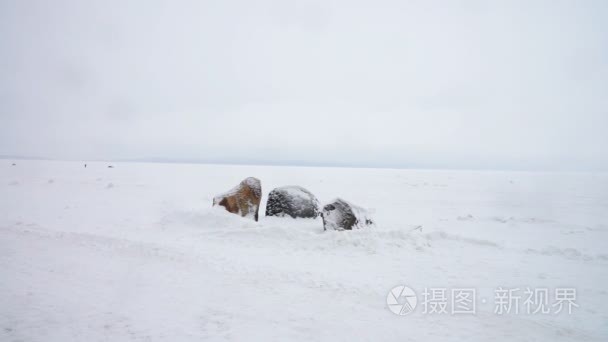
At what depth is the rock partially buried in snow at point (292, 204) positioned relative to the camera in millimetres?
10977

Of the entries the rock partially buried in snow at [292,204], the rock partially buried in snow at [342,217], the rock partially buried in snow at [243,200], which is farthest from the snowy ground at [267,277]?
the rock partially buried in snow at [243,200]

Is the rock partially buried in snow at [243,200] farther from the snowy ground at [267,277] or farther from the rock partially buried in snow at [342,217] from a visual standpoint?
the rock partially buried in snow at [342,217]

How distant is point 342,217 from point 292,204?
2609 millimetres

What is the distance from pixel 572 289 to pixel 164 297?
7.19 meters

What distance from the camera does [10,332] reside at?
3.79 meters

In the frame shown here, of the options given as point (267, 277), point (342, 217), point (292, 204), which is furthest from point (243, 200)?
point (267, 277)

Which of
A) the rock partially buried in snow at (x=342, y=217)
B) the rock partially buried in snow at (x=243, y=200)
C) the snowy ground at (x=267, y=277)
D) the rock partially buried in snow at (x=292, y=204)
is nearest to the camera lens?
the snowy ground at (x=267, y=277)

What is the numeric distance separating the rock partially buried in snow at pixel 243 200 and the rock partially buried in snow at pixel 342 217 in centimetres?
302

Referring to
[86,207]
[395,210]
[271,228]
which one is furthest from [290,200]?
[86,207]

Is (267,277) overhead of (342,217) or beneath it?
beneath

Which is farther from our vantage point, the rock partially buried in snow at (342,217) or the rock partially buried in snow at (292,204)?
the rock partially buried in snow at (292,204)

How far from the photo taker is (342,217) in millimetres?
8930

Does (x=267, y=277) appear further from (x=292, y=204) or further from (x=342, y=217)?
(x=292, y=204)

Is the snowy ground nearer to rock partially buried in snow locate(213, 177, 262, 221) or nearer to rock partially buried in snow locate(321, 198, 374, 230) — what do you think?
rock partially buried in snow locate(321, 198, 374, 230)
